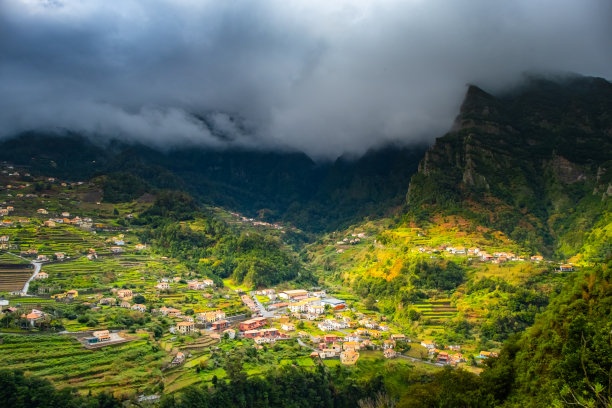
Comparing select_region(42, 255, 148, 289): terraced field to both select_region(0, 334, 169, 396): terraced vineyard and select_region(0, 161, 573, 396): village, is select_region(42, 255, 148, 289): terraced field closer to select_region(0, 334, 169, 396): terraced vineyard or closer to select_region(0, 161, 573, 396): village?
select_region(0, 161, 573, 396): village

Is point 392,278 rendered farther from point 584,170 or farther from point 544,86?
point 544,86

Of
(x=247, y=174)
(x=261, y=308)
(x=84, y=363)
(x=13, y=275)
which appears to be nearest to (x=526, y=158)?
(x=261, y=308)

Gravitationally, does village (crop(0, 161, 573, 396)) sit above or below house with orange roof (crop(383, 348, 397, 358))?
above

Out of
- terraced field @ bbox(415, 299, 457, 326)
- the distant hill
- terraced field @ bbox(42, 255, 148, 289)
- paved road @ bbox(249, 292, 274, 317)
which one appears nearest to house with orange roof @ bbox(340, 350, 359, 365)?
terraced field @ bbox(415, 299, 457, 326)

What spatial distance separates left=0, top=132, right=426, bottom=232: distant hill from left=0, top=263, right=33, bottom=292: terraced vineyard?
39839 mm

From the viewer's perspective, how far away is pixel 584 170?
3027 inches

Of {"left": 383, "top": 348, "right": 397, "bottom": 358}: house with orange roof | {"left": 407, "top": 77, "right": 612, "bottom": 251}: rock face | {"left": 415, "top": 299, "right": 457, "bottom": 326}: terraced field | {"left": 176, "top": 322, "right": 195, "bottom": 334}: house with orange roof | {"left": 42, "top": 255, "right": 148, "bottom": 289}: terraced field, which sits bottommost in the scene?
{"left": 383, "top": 348, "right": 397, "bottom": 358}: house with orange roof

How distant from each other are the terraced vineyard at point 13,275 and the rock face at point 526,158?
66499mm

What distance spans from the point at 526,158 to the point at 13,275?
3539 inches

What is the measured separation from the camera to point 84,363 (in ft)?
94.5

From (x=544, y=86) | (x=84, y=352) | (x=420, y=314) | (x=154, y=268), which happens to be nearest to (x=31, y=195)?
(x=154, y=268)

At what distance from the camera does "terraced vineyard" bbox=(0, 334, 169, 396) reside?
2691 centimetres

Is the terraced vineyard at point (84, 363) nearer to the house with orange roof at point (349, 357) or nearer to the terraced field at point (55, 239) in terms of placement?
the house with orange roof at point (349, 357)

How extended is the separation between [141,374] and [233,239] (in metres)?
46.3
